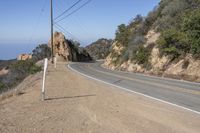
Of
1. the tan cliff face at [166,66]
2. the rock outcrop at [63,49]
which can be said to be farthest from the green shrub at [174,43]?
the rock outcrop at [63,49]

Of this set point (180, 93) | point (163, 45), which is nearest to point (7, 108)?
point (180, 93)

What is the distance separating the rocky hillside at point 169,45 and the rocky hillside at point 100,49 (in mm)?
55312

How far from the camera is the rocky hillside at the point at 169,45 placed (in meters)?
29.1

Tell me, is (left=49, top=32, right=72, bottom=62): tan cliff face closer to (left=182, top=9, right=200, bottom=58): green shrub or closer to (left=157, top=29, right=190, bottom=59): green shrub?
(left=157, top=29, right=190, bottom=59): green shrub

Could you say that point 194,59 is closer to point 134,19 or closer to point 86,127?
point 86,127

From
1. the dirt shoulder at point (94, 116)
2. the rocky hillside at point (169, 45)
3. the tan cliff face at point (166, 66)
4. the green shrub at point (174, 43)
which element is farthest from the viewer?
the green shrub at point (174, 43)

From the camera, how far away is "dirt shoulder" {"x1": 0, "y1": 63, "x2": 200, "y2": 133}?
10.3 metres

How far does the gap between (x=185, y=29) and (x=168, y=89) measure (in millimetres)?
12062

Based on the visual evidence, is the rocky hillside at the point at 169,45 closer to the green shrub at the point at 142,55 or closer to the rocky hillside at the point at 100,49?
the green shrub at the point at 142,55

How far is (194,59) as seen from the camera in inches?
1153

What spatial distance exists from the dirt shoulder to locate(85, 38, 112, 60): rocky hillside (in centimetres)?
8972

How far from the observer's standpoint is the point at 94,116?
1207cm

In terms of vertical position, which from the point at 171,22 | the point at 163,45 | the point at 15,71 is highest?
the point at 171,22

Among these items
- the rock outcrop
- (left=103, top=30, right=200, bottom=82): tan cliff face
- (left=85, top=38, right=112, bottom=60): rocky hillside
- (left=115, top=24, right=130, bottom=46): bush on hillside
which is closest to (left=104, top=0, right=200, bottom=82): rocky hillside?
(left=103, top=30, right=200, bottom=82): tan cliff face
